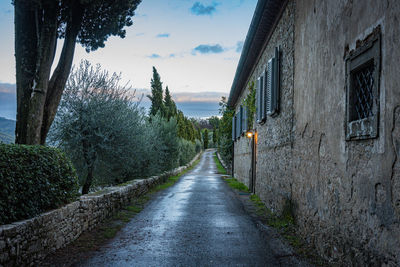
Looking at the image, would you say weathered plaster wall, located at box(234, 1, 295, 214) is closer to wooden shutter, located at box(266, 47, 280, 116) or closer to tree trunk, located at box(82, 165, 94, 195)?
wooden shutter, located at box(266, 47, 280, 116)

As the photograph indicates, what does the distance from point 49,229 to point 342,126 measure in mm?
4308

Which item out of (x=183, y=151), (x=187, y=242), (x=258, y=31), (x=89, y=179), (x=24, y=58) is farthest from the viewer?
(x=183, y=151)

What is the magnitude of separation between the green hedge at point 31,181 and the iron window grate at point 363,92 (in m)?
4.23

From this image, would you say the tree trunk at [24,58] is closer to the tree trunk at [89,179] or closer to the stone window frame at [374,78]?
the tree trunk at [89,179]

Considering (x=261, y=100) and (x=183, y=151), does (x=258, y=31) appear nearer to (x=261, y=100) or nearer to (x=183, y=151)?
(x=261, y=100)

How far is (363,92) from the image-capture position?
3.91m

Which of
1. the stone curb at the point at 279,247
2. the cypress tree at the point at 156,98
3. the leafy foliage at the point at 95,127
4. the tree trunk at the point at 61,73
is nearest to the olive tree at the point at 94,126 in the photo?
the leafy foliage at the point at 95,127

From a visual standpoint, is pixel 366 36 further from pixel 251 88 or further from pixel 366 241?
pixel 251 88

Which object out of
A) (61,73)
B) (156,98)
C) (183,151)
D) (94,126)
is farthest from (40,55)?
(183,151)

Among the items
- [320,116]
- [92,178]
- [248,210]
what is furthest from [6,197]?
[92,178]

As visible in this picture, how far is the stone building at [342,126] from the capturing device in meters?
3.18

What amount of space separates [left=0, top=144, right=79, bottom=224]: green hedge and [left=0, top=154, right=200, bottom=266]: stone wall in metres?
0.15

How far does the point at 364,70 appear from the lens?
3.94 metres

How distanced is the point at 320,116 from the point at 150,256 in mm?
3359
